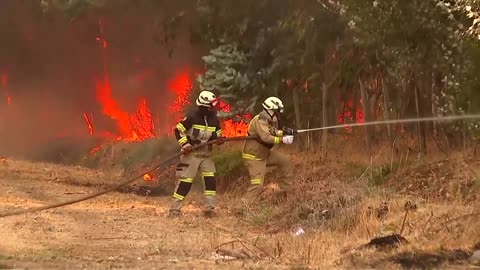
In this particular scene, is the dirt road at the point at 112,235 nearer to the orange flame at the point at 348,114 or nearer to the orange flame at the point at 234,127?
the orange flame at the point at 234,127

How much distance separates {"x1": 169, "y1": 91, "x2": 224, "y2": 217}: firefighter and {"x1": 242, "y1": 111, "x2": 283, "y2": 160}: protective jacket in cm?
56

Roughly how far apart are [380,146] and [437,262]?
6823 mm

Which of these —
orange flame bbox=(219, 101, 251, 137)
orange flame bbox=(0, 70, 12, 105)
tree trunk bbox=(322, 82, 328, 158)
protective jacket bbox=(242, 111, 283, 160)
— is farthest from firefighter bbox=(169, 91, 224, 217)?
orange flame bbox=(0, 70, 12, 105)

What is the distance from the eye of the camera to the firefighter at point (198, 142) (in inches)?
403

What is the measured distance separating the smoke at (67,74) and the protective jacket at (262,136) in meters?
11.3

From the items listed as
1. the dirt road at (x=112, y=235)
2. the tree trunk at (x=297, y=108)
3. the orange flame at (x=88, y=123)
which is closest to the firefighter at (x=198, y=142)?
the dirt road at (x=112, y=235)

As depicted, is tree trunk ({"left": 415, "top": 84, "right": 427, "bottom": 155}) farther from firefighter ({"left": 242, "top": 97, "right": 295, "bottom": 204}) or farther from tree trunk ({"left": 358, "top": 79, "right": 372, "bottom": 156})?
firefighter ({"left": 242, "top": 97, "right": 295, "bottom": 204})

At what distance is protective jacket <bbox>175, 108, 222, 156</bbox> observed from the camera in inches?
405

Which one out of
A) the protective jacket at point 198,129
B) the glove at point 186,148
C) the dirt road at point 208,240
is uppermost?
the protective jacket at point 198,129

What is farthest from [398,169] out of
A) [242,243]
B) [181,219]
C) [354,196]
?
[242,243]

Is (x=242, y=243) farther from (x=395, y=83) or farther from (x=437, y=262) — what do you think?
(x=395, y=83)

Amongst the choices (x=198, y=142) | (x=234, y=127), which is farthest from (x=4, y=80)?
(x=198, y=142)

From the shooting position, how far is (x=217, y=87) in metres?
13.9

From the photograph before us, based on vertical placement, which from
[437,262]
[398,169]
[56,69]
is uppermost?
[56,69]
